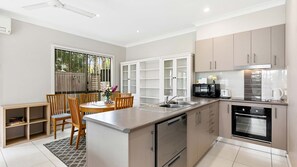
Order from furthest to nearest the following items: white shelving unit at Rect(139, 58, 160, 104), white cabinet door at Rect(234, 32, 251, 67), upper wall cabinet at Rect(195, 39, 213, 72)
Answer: white shelving unit at Rect(139, 58, 160, 104) < upper wall cabinet at Rect(195, 39, 213, 72) < white cabinet door at Rect(234, 32, 251, 67)

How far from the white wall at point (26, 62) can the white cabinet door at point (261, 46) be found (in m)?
4.52

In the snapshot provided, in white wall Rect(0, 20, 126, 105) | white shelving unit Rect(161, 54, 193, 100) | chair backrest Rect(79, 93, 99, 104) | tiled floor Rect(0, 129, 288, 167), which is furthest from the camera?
chair backrest Rect(79, 93, 99, 104)

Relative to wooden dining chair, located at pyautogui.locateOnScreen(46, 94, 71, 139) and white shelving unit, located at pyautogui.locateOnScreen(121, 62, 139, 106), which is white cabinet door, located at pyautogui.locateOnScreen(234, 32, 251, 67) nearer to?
white shelving unit, located at pyautogui.locateOnScreen(121, 62, 139, 106)

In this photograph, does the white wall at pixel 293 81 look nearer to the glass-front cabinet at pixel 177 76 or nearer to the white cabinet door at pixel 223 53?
the white cabinet door at pixel 223 53

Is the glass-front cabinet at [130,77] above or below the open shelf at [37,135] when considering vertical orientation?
above

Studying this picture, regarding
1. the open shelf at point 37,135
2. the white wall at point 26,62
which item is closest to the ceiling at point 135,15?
the white wall at point 26,62

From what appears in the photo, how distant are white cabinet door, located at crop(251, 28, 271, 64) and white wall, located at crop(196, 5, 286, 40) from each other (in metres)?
0.14

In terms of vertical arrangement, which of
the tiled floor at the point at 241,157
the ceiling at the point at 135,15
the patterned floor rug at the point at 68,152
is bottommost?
the tiled floor at the point at 241,157

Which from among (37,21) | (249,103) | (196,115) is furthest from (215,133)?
(37,21)

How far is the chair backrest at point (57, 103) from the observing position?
3.63 m

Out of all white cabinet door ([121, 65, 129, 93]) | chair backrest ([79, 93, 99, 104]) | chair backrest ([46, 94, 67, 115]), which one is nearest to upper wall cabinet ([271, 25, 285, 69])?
white cabinet door ([121, 65, 129, 93])

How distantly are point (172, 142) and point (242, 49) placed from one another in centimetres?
259

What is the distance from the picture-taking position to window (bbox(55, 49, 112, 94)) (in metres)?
4.11

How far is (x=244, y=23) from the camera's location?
310 centimetres
